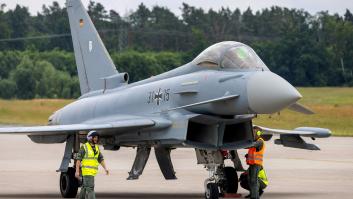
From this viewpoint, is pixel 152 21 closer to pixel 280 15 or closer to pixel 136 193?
pixel 280 15

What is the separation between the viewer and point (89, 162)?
15312mm

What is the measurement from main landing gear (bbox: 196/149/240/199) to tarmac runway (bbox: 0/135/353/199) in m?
0.44

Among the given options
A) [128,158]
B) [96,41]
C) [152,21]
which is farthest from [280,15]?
[96,41]

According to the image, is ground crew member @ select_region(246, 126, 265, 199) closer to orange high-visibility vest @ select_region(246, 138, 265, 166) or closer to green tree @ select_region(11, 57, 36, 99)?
orange high-visibility vest @ select_region(246, 138, 265, 166)

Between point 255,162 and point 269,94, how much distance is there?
6.04 feet

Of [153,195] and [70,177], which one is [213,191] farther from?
[70,177]

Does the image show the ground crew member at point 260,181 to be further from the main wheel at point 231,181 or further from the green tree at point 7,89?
the green tree at point 7,89

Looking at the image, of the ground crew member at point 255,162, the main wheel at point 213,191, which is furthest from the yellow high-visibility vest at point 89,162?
the ground crew member at point 255,162

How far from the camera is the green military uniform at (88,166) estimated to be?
50.1 feet

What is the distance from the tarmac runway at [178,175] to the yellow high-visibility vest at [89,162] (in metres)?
2.67

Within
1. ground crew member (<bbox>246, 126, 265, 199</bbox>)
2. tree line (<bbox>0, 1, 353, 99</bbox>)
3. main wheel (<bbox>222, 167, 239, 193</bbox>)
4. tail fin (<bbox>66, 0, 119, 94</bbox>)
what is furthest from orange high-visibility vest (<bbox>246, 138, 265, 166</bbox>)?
tree line (<bbox>0, 1, 353, 99</bbox>)

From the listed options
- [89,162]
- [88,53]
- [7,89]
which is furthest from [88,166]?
[7,89]

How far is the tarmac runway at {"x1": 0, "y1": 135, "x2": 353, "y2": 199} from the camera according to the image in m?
18.5

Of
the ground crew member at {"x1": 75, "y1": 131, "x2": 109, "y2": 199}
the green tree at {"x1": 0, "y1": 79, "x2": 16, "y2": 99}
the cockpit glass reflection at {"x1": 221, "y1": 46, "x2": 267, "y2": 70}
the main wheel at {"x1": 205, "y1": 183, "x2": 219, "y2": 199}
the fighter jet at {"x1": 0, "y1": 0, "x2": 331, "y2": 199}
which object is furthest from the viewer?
the green tree at {"x1": 0, "y1": 79, "x2": 16, "y2": 99}
